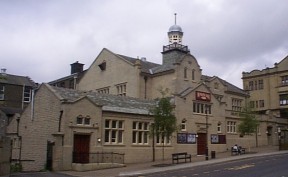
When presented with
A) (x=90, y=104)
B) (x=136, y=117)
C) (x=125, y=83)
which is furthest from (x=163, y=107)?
(x=125, y=83)

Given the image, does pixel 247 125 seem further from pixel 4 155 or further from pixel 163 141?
pixel 4 155

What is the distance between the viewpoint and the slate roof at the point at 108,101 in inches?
1345

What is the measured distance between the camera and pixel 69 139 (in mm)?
31844

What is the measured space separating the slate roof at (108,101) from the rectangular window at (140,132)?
A: 4.18 feet

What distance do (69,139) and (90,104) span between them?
12.3 ft

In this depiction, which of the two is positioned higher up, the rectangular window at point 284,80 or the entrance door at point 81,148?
the rectangular window at point 284,80

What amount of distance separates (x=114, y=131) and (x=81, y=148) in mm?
4320

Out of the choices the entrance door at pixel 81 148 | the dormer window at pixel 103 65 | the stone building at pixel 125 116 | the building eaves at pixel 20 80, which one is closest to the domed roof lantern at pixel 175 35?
the stone building at pixel 125 116

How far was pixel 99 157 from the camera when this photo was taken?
3369 cm

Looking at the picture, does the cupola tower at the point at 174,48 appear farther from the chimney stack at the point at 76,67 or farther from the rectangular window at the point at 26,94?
the rectangular window at the point at 26,94

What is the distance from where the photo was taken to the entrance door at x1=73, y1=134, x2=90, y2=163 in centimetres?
3216

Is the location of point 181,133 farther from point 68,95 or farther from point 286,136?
point 286,136

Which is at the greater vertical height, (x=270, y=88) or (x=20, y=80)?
(x=270, y=88)

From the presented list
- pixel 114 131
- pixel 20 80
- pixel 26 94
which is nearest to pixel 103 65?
pixel 26 94
